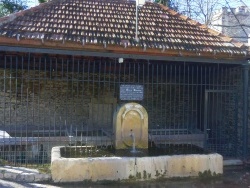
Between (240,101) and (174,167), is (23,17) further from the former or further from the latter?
(240,101)

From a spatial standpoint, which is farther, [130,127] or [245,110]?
[245,110]

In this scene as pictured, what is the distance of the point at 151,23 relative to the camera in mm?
10227

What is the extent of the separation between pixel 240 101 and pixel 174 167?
3.46 m

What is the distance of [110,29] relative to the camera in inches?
358

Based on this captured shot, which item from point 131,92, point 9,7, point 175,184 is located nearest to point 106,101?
point 131,92

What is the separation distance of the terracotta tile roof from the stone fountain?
1.84 metres

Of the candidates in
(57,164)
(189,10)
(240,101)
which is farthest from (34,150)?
(189,10)

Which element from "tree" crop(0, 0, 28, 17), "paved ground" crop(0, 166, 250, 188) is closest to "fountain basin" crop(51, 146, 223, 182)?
"paved ground" crop(0, 166, 250, 188)

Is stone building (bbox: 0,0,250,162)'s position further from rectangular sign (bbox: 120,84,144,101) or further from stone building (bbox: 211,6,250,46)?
stone building (bbox: 211,6,250,46)

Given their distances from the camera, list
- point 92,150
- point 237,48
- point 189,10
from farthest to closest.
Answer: point 189,10, point 237,48, point 92,150

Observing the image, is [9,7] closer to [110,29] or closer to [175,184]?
[110,29]

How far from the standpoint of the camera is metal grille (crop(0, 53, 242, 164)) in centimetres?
979

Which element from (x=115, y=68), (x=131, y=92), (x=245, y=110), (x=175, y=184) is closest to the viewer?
(x=175, y=184)

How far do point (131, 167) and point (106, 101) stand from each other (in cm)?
593
